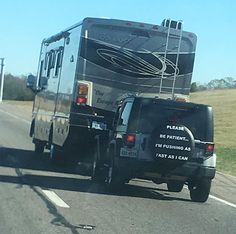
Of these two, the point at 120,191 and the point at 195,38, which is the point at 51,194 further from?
the point at 195,38

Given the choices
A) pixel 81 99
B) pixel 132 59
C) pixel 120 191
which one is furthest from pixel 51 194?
pixel 132 59

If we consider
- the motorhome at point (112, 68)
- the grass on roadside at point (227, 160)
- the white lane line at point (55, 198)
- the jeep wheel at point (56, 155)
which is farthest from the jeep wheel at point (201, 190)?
the grass on roadside at point (227, 160)

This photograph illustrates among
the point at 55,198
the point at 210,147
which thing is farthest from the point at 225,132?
the point at 55,198

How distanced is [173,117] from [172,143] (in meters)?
0.60

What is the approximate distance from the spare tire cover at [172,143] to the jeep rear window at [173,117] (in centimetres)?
24

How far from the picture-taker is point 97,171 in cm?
1446

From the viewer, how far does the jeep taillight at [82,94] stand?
15.7 meters

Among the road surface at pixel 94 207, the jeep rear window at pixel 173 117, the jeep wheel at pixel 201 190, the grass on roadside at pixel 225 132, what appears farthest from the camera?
the grass on roadside at pixel 225 132

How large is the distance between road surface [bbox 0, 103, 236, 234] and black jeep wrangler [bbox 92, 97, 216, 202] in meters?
0.49

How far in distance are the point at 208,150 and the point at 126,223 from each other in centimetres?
354

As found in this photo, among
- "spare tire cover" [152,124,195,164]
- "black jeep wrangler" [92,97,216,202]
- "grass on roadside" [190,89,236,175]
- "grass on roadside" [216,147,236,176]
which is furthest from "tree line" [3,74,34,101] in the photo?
"spare tire cover" [152,124,195,164]

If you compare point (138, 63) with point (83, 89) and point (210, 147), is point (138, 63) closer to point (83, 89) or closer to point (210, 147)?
point (83, 89)

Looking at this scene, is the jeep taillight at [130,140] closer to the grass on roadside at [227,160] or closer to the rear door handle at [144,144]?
the rear door handle at [144,144]

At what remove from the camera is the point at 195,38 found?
1634 centimetres
